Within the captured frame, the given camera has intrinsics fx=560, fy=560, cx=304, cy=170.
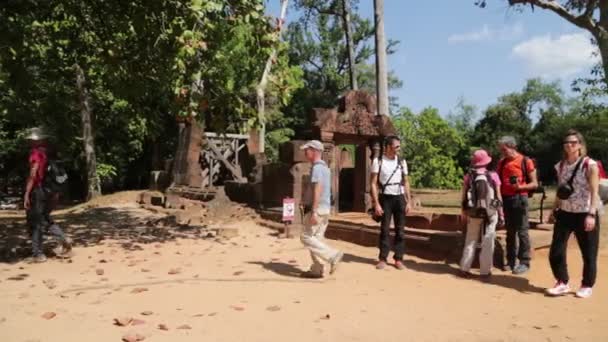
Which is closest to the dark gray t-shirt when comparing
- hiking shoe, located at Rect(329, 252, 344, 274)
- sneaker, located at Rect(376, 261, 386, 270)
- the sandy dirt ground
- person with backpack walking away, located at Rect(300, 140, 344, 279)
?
person with backpack walking away, located at Rect(300, 140, 344, 279)

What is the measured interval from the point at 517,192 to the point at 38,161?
21.0 feet

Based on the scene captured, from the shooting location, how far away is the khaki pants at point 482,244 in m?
6.86

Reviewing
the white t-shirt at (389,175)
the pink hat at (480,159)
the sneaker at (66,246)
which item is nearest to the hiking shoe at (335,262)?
the white t-shirt at (389,175)

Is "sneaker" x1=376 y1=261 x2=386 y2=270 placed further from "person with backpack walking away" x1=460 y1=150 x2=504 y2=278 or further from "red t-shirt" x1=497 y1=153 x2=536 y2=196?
"red t-shirt" x1=497 y1=153 x2=536 y2=196

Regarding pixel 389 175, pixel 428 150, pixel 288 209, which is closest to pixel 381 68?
pixel 288 209

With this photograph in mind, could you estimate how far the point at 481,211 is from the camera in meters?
6.77

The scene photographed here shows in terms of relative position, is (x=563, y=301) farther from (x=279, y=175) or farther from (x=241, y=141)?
(x=241, y=141)

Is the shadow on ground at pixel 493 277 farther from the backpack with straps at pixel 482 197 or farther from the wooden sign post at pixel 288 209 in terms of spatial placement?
the wooden sign post at pixel 288 209

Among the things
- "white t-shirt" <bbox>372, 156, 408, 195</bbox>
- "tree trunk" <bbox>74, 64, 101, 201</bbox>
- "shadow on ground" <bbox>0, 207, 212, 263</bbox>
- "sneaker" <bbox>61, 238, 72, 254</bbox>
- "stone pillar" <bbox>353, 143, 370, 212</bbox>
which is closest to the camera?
"white t-shirt" <bbox>372, 156, 408, 195</bbox>

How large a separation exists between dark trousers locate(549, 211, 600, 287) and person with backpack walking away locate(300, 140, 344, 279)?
241 centimetres

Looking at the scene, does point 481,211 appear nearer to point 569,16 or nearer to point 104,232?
point 104,232

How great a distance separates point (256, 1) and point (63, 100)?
17706 millimetres

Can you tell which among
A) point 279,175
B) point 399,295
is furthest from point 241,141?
point 399,295

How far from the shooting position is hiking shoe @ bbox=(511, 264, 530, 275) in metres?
7.00
